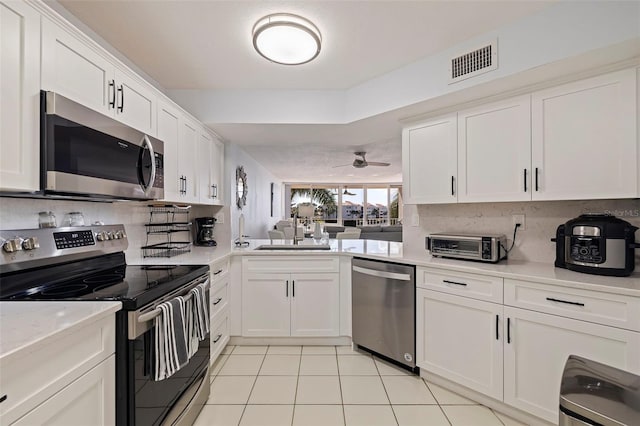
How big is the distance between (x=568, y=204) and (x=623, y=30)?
1057 millimetres

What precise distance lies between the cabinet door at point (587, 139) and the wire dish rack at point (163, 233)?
111 inches

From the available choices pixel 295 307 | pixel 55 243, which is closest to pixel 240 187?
pixel 295 307

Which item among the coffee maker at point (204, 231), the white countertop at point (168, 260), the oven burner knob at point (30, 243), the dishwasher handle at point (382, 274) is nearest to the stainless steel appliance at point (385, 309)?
the dishwasher handle at point (382, 274)

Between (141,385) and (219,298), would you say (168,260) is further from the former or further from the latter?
(141,385)

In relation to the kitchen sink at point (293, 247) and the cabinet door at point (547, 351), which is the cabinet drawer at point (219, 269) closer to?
the kitchen sink at point (293, 247)

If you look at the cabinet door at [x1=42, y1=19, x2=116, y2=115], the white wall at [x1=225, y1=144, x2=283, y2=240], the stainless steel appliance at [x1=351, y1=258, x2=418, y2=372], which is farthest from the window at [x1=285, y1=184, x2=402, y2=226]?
the cabinet door at [x1=42, y1=19, x2=116, y2=115]

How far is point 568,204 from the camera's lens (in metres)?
2.06

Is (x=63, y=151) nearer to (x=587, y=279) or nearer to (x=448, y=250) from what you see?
(x=448, y=250)

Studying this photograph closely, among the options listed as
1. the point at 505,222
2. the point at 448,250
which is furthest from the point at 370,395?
the point at 505,222

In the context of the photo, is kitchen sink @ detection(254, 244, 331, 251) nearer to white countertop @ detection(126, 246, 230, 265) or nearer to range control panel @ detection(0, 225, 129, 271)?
Answer: white countertop @ detection(126, 246, 230, 265)

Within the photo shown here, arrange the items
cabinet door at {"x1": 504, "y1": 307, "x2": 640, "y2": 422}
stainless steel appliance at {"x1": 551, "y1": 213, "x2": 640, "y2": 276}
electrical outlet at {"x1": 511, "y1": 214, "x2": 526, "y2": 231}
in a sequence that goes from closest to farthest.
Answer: cabinet door at {"x1": 504, "y1": 307, "x2": 640, "y2": 422}, stainless steel appliance at {"x1": 551, "y1": 213, "x2": 640, "y2": 276}, electrical outlet at {"x1": 511, "y1": 214, "x2": 526, "y2": 231}

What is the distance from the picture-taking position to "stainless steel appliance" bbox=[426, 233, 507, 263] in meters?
2.08

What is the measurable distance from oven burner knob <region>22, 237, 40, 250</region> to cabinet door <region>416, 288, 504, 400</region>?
2307mm

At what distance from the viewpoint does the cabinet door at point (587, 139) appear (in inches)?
64.5
